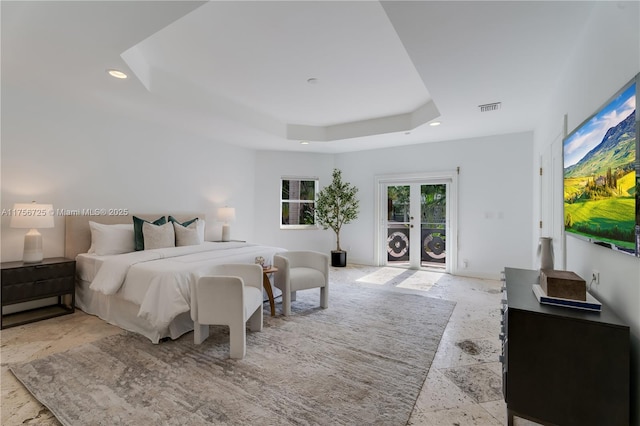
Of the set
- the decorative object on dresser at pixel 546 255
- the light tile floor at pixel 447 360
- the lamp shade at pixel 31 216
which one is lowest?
the light tile floor at pixel 447 360

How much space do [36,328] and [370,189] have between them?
5.64 metres

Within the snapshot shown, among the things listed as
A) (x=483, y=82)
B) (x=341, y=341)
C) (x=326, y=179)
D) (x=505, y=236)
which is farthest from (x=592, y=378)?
(x=326, y=179)

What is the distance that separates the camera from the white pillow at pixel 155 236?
12.8ft

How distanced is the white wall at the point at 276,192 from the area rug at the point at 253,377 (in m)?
3.42

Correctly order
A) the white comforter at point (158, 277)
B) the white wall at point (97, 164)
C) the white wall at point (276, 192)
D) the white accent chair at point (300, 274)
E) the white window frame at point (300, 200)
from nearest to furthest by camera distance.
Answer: the white comforter at point (158, 277) < the white wall at point (97, 164) < the white accent chair at point (300, 274) < the white wall at point (276, 192) < the white window frame at point (300, 200)

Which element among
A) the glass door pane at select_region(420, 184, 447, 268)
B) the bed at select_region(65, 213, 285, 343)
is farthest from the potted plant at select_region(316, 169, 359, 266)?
the bed at select_region(65, 213, 285, 343)

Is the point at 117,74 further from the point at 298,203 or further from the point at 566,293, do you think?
the point at 298,203

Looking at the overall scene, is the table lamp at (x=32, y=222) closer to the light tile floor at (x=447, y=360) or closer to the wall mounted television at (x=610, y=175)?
the light tile floor at (x=447, y=360)

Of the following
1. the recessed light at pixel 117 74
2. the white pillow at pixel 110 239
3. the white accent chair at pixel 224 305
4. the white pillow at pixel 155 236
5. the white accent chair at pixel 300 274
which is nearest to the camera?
the white accent chair at pixel 224 305

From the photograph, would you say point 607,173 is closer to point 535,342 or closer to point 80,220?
point 535,342

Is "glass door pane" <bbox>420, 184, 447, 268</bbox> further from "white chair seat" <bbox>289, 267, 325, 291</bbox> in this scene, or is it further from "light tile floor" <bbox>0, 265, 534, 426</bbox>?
"white chair seat" <bbox>289, 267, 325, 291</bbox>

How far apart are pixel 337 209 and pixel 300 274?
2.95m

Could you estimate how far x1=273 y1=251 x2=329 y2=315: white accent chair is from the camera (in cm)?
350

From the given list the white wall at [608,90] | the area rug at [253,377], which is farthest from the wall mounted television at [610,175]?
the area rug at [253,377]
